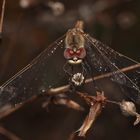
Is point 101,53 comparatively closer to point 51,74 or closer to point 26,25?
point 51,74

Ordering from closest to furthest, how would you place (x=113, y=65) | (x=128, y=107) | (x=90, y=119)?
(x=90, y=119) < (x=128, y=107) < (x=113, y=65)

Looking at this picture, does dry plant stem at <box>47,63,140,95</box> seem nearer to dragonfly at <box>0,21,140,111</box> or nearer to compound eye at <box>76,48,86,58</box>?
dragonfly at <box>0,21,140,111</box>

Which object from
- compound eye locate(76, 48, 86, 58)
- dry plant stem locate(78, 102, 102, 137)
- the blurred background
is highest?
the blurred background

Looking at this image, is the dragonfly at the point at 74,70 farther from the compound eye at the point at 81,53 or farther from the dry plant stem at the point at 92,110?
the dry plant stem at the point at 92,110

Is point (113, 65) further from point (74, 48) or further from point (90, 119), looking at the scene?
point (90, 119)

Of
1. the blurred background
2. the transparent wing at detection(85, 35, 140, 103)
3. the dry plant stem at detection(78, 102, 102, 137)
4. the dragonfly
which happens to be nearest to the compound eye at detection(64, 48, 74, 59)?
the dragonfly

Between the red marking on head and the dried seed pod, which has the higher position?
the red marking on head

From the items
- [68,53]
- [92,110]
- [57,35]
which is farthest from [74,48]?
[57,35]
